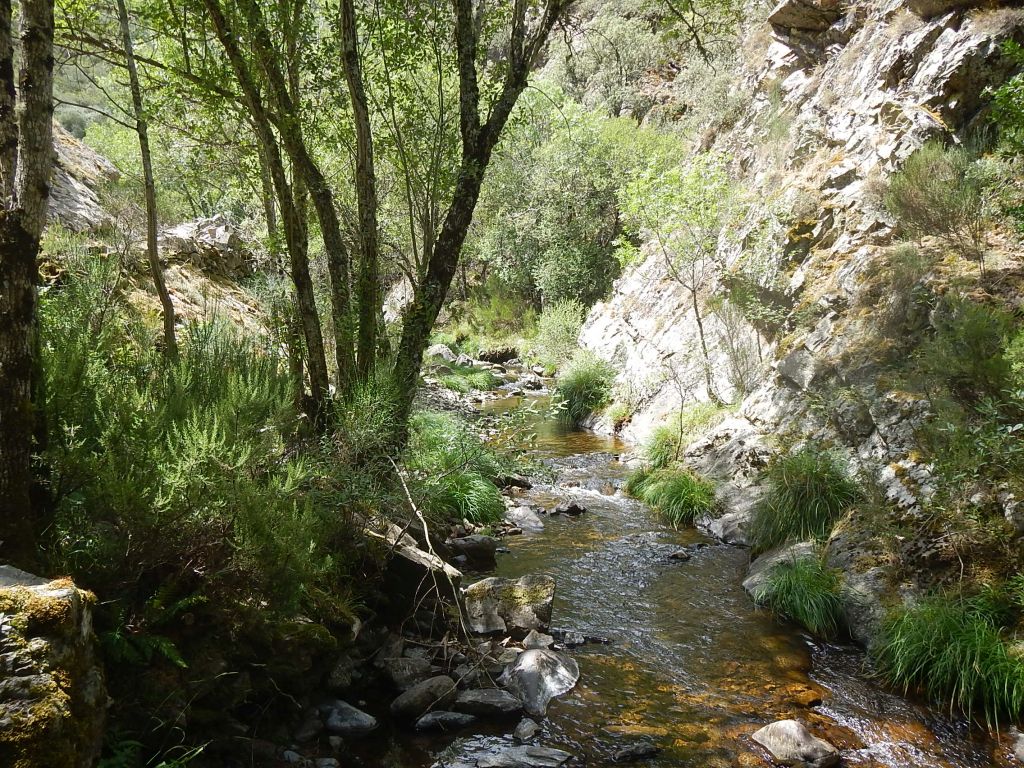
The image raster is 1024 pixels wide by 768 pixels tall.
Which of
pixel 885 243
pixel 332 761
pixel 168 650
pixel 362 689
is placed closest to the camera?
pixel 168 650

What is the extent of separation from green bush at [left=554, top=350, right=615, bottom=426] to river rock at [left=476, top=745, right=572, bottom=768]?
12116 millimetres

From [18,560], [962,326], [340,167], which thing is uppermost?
[340,167]

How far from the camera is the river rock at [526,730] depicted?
4504mm

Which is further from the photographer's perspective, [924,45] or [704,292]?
[704,292]

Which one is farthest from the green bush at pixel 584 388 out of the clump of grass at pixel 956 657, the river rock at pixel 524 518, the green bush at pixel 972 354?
the clump of grass at pixel 956 657

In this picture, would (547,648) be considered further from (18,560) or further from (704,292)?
(704,292)

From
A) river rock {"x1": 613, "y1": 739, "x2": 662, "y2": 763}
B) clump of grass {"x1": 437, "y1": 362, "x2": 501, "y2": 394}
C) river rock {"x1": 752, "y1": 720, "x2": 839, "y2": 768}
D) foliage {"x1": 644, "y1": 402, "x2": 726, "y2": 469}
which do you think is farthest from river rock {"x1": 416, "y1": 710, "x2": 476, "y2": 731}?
clump of grass {"x1": 437, "y1": 362, "x2": 501, "y2": 394}

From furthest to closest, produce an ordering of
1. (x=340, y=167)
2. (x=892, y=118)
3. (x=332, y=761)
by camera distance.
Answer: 1. (x=340, y=167)
2. (x=892, y=118)
3. (x=332, y=761)

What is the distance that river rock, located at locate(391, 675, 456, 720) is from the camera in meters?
4.56

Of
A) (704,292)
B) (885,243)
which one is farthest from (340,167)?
(885,243)

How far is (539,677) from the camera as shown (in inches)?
201

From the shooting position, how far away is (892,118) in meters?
11.3

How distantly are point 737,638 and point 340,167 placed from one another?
1092cm

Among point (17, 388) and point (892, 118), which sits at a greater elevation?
point (892, 118)
